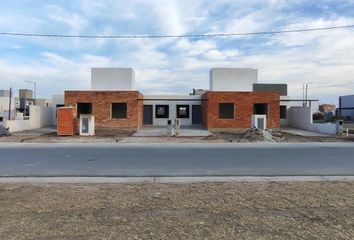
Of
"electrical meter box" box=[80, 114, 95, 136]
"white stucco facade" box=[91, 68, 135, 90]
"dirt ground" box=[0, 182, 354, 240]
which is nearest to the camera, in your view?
"dirt ground" box=[0, 182, 354, 240]

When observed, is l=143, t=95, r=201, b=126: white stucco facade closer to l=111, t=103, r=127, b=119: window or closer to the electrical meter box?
l=111, t=103, r=127, b=119: window

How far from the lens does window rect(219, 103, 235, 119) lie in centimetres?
3888

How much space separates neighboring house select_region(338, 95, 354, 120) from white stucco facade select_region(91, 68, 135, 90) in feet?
160

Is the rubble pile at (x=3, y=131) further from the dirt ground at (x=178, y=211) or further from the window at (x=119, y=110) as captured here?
the dirt ground at (x=178, y=211)

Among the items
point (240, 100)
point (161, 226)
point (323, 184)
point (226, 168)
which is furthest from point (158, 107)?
point (161, 226)

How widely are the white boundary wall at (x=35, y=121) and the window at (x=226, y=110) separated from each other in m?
18.2

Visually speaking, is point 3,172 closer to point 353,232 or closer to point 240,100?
point 353,232

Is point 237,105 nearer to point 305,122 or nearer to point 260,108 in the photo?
point 260,108

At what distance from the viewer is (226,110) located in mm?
39094

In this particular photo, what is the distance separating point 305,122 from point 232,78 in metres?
8.62

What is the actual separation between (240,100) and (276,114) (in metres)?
3.77

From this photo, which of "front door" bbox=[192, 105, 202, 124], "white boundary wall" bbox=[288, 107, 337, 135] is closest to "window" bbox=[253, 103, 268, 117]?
"white boundary wall" bbox=[288, 107, 337, 135]

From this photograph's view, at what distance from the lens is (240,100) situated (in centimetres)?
3872

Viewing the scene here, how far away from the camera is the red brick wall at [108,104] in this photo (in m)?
38.8
